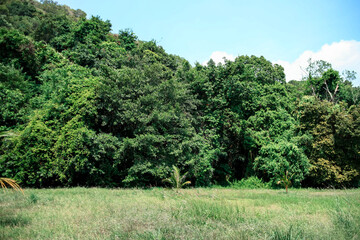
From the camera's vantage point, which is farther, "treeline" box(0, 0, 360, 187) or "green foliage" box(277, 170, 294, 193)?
"green foliage" box(277, 170, 294, 193)

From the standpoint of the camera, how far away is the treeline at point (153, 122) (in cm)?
1525

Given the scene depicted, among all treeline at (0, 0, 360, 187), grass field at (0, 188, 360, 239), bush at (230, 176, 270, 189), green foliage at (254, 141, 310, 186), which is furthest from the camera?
bush at (230, 176, 270, 189)

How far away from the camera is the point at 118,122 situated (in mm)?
16703

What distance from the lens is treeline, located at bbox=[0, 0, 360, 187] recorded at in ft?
50.0

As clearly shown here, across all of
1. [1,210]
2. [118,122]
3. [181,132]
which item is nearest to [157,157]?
[181,132]

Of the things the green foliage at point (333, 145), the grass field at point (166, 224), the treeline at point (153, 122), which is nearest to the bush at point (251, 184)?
the treeline at point (153, 122)

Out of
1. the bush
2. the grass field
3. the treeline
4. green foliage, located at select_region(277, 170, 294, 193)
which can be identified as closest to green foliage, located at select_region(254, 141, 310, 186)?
the treeline

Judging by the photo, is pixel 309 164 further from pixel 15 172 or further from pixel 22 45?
pixel 22 45

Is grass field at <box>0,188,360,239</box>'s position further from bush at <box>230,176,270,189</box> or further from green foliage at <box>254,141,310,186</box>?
bush at <box>230,176,270,189</box>

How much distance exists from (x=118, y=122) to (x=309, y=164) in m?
16.8

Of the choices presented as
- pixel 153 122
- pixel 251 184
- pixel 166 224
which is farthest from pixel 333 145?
pixel 166 224

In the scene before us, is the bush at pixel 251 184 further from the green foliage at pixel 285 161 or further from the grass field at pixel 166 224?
the grass field at pixel 166 224

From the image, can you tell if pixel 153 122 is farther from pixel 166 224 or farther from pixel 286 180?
pixel 166 224

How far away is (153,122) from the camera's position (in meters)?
17.1
